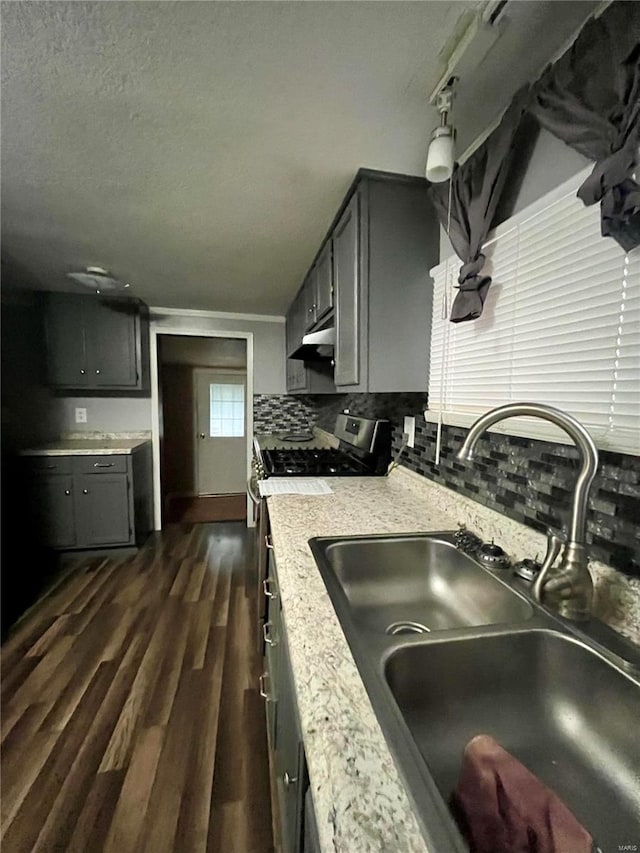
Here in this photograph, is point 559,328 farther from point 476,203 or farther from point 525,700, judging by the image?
point 525,700

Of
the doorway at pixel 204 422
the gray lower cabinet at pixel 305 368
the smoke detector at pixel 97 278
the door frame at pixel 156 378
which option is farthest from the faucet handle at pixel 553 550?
the doorway at pixel 204 422

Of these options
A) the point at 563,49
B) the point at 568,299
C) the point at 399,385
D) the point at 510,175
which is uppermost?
the point at 563,49

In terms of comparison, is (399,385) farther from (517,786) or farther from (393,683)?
(517,786)

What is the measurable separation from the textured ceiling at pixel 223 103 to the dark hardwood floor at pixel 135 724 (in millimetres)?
2234

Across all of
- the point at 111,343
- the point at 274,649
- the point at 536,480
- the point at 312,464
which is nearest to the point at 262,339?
the point at 111,343

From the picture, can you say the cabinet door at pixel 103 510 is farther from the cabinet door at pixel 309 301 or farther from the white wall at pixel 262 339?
the cabinet door at pixel 309 301

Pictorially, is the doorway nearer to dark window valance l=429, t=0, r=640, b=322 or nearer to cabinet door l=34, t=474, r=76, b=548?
cabinet door l=34, t=474, r=76, b=548

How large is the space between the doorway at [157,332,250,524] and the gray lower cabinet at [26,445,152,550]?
164cm

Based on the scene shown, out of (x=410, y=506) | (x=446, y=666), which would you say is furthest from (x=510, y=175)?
(x=446, y=666)

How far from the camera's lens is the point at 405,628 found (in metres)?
0.93

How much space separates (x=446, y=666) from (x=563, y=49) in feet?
4.65

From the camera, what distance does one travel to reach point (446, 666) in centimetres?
65

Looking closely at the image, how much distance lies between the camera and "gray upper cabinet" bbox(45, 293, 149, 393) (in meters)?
3.06

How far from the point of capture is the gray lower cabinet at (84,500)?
9.29ft
